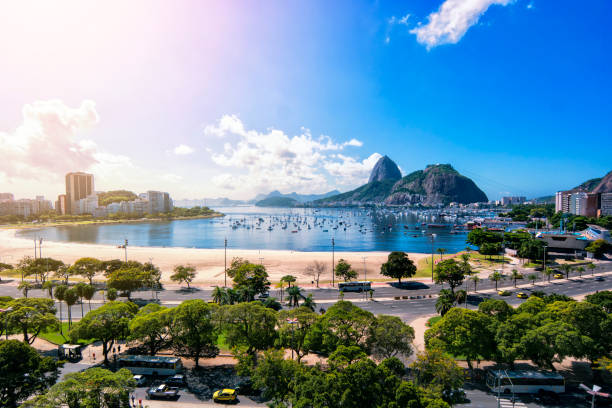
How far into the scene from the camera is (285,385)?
63.3 ft

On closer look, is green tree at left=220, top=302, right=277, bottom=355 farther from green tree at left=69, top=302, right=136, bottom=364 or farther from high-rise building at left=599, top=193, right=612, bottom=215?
high-rise building at left=599, top=193, right=612, bottom=215

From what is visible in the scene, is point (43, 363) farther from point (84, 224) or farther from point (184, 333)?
point (84, 224)

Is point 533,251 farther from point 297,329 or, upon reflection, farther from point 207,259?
point 207,259

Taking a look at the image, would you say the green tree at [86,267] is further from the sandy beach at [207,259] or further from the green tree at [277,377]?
the green tree at [277,377]

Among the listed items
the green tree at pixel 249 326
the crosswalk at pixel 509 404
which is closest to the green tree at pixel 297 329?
the green tree at pixel 249 326

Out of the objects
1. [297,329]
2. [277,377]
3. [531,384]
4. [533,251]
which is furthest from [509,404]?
[533,251]

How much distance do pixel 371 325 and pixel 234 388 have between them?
11757mm

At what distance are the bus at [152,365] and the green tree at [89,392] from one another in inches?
297

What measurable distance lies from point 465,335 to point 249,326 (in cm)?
1783

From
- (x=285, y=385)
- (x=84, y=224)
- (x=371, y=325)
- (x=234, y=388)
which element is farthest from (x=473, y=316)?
(x=84, y=224)

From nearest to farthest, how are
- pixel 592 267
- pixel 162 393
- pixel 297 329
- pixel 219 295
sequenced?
pixel 162 393 → pixel 297 329 → pixel 219 295 → pixel 592 267

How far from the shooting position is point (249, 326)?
25.1 m

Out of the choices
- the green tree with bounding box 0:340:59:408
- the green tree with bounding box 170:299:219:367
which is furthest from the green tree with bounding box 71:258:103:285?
the green tree with bounding box 0:340:59:408

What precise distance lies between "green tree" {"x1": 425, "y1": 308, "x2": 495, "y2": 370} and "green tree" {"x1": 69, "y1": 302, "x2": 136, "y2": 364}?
26.6 meters
